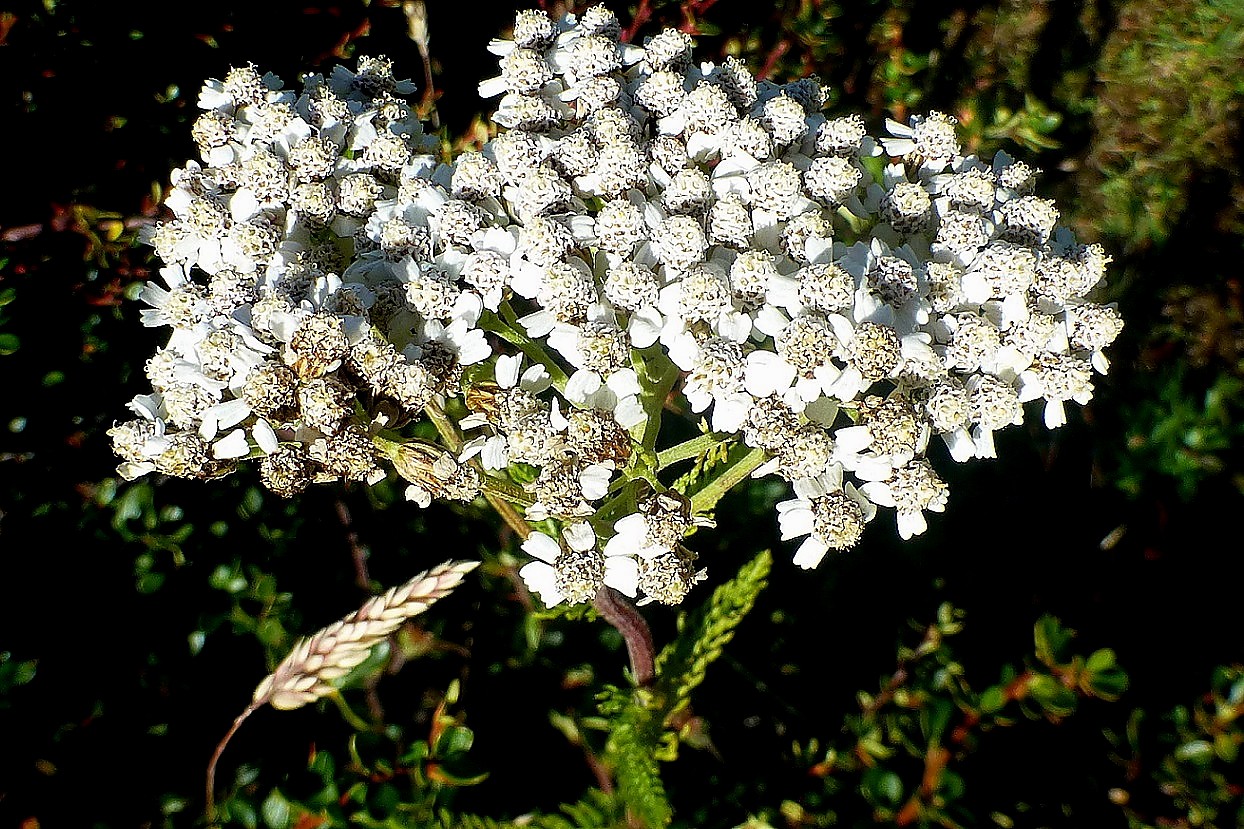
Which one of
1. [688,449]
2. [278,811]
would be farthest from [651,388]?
[278,811]

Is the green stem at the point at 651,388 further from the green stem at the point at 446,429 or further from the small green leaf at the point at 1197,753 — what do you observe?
the small green leaf at the point at 1197,753

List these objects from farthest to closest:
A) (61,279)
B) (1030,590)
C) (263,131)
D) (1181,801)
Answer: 1. (1030,590)
2. (1181,801)
3. (61,279)
4. (263,131)

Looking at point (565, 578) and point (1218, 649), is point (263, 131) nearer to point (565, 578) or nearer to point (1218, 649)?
point (565, 578)

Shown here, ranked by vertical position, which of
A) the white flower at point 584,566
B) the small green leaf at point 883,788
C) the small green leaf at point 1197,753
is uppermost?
the white flower at point 584,566

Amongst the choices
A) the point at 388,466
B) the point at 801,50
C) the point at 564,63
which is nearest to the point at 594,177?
the point at 564,63

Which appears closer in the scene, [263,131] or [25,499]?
[263,131]

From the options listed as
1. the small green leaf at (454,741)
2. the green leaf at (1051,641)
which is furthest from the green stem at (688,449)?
the green leaf at (1051,641)

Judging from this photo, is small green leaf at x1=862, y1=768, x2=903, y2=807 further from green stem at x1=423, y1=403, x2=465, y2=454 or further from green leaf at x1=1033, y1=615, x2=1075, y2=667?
green stem at x1=423, y1=403, x2=465, y2=454

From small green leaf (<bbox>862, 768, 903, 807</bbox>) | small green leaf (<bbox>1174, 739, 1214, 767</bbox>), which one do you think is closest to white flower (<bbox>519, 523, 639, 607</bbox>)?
small green leaf (<bbox>862, 768, 903, 807</bbox>)
